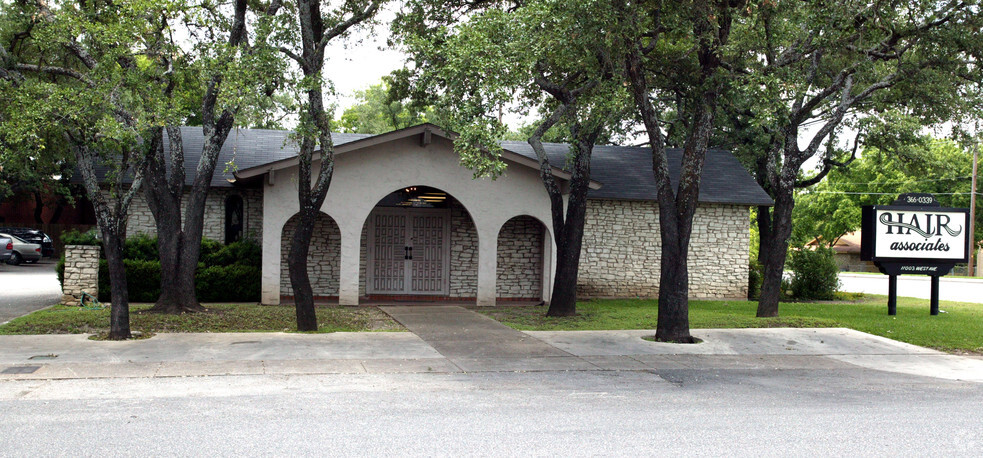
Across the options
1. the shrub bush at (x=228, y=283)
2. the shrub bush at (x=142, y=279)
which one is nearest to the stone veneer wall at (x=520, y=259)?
the shrub bush at (x=228, y=283)

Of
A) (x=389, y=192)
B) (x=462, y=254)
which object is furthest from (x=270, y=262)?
(x=462, y=254)

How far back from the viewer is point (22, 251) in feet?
100

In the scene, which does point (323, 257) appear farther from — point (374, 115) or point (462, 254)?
point (374, 115)

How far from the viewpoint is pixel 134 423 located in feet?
21.9

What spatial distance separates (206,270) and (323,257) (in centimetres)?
295

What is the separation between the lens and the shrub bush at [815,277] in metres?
23.2

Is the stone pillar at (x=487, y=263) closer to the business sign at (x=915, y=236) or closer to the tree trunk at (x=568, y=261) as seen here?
the tree trunk at (x=568, y=261)

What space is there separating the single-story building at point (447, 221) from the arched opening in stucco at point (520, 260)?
0.03m

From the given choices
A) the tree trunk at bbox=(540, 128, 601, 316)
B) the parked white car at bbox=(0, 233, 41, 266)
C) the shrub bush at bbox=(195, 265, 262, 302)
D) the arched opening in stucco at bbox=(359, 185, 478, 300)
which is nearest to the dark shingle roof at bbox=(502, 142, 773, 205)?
the arched opening in stucco at bbox=(359, 185, 478, 300)

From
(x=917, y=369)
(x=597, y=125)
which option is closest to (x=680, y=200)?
(x=597, y=125)

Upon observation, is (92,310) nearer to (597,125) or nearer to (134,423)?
(134,423)

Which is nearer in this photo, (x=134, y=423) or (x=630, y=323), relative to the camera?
(x=134, y=423)

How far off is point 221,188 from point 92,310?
4.88 meters

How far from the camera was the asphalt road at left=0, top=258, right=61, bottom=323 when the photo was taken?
15.7 metres
